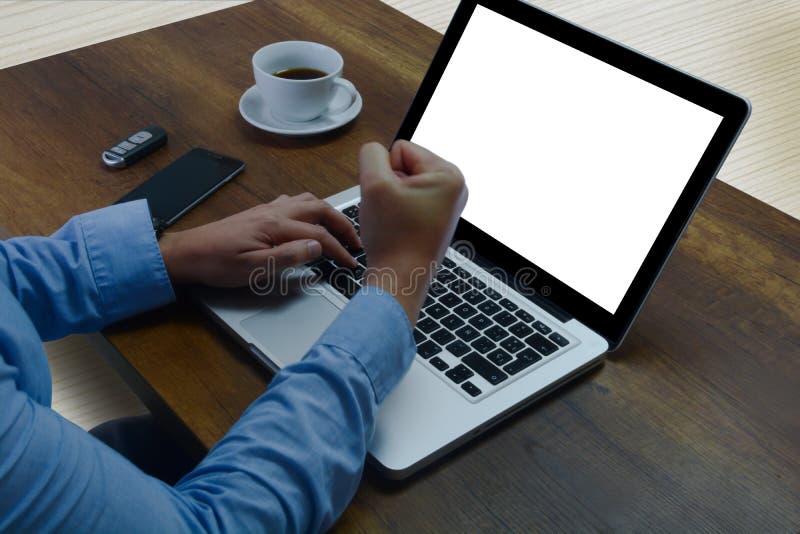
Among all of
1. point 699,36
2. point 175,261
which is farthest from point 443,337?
point 699,36

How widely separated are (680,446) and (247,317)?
0.40m

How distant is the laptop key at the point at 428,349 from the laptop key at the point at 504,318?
0.07 m

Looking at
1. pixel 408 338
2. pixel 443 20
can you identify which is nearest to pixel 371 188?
pixel 408 338

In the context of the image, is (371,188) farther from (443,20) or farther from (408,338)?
(443,20)

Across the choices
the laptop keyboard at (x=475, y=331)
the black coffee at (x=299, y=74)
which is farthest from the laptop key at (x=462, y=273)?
the black coffee at (x=299, y=74)

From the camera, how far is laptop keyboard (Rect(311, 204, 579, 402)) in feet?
2.16

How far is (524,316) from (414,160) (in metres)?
0.18

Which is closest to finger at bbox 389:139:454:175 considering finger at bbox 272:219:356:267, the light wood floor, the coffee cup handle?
finger at bbox 272:219:356:267

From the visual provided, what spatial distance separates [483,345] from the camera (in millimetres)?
682

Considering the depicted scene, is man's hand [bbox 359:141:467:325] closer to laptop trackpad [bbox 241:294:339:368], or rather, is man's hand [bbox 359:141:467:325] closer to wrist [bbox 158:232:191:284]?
laptop trackpad [bbox 241:294:339:368]

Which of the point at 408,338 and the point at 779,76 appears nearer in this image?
the point at 408,338

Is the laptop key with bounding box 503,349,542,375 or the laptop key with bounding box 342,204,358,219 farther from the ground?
the laptop key with bounding box 503,349,542,375

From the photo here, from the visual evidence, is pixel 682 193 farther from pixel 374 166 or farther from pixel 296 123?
pixel 296 123

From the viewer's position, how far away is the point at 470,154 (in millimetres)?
821
